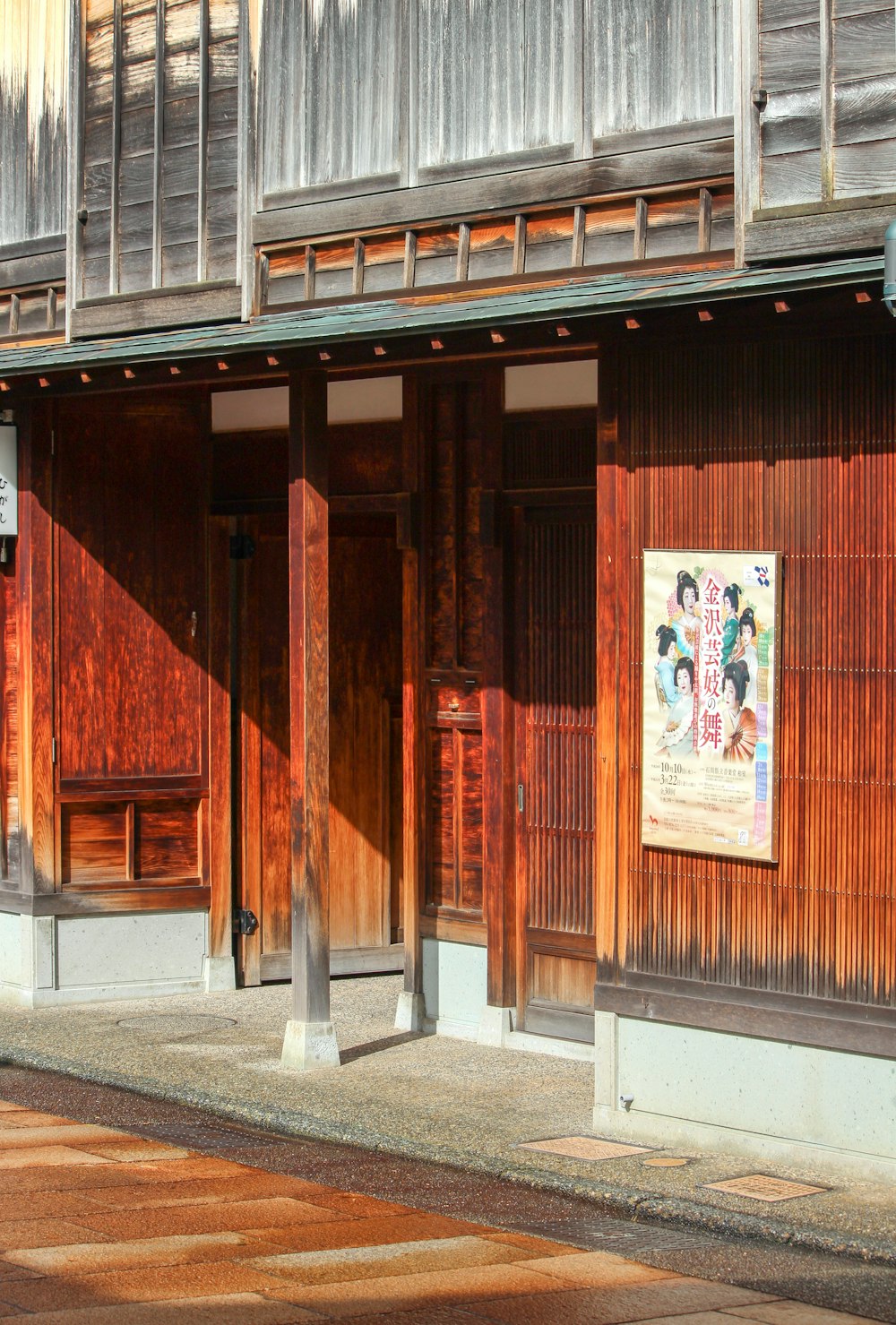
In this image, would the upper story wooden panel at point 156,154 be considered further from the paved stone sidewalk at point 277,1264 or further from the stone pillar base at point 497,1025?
the paved stone sidewalk at point 277,1264

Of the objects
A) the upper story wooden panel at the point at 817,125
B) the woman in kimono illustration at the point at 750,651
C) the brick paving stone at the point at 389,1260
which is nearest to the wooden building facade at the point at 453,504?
the upper story wooden panel at the point at 817,125

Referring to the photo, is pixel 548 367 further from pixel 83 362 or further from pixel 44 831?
pixel 44 831

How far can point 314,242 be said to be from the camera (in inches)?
427

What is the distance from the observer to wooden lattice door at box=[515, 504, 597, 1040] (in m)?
10.5

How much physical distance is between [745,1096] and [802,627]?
1.96 meters

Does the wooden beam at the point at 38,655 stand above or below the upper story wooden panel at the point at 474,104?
below

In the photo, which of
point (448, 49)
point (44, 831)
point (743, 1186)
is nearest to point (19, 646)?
point (44, 831)

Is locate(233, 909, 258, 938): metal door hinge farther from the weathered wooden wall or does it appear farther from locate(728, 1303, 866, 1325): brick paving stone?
locate(728, 1303, 866, 1325): brick paving stone

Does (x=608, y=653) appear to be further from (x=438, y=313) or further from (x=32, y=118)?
(x=32, y=118)

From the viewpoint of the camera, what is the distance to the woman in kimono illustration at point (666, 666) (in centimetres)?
861

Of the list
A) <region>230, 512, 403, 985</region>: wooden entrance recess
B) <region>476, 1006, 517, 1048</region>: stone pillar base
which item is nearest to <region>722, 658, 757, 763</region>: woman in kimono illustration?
<region>476, 1006, 517, 1048</region>: stone pillar base

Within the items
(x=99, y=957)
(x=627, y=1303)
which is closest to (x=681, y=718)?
(x=627, y=1303)

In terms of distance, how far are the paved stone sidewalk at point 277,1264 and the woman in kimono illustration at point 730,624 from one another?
2.62m

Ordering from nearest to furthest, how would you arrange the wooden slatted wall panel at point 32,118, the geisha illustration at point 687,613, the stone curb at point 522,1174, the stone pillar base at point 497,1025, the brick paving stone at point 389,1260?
the brick paving stone at point 389,1260 < the stone curb at point 522,1174 < the geisha illustration at point 687,613 < the stone pillar base at point 497,1025 < the wooden slatted wall panel at point 32,118
